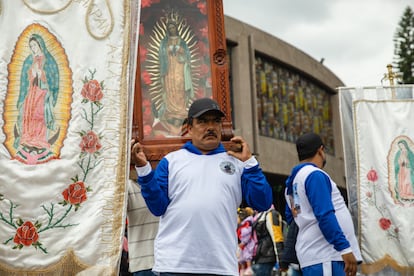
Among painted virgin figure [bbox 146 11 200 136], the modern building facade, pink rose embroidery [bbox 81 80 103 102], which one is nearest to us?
pink rose embroidery [bbox 81 80 103 102]

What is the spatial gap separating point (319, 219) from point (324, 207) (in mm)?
92

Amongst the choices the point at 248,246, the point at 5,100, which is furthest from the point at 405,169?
the point at 5,100

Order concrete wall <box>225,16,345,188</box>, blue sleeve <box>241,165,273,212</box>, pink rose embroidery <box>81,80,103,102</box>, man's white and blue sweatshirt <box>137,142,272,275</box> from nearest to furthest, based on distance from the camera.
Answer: man's white and blue sweatshirt <box>137,142,272,275</box>, blue sleeve <box>241,165,273,212</box>, pink rose embroidery <box>81,80,103,102</box>, concrete wall <box>225,16,345,188</box>

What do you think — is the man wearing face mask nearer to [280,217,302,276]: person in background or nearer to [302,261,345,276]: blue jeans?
[302,261,345,276]: blue jeans

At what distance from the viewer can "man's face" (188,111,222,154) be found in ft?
15.5

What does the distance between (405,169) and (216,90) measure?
3.45m

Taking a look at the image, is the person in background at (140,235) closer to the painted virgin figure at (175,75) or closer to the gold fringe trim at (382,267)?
the painted virgin figure at (175,75)

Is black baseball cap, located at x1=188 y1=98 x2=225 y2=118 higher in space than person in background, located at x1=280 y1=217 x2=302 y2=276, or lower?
higher

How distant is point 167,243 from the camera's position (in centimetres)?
455

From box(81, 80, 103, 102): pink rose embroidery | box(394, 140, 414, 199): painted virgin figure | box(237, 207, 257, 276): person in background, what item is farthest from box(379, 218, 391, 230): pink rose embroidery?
box(81, 80, 103, 102): pink rose embroidery

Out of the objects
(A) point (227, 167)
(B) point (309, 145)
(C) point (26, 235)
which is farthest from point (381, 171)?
(C) point (26, 235)

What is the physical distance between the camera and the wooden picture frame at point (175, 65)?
643cm

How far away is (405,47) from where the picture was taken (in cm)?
4144

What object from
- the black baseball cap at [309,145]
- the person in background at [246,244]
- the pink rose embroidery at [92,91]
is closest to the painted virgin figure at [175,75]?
the black baseball cap at [309,145]
